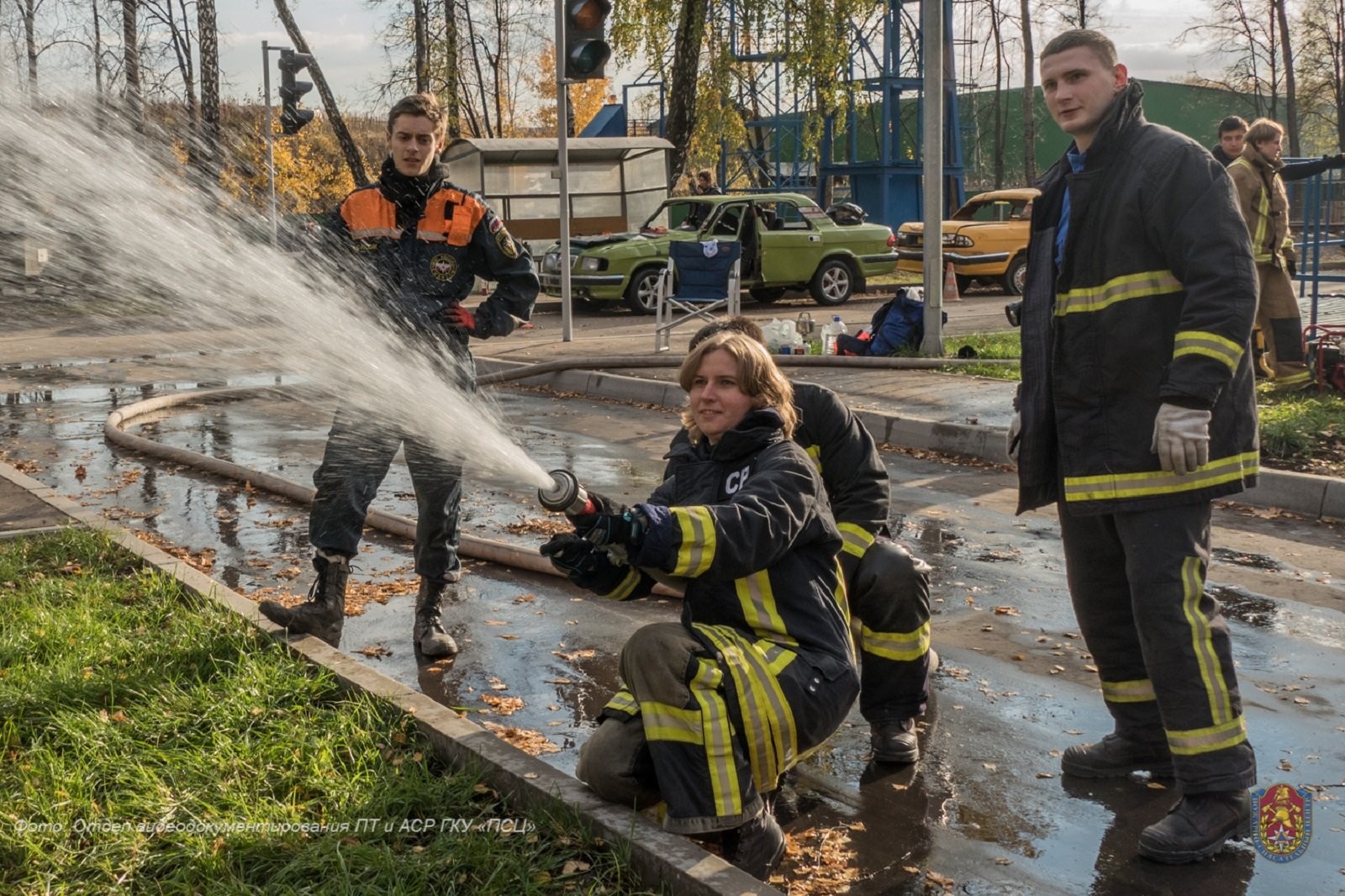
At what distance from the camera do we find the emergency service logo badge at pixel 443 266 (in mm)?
5594

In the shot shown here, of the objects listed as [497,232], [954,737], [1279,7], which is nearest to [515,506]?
[497,232]

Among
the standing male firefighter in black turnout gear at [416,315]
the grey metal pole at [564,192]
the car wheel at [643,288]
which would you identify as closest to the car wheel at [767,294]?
the car wheel at [643,288]

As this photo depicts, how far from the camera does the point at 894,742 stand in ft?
14.4

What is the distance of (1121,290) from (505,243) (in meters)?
2.70

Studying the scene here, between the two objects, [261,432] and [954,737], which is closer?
[954,737]

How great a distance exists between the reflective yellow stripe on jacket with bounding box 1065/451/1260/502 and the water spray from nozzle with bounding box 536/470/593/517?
1535 mm

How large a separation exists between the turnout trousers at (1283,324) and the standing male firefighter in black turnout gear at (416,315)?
781 centimetres

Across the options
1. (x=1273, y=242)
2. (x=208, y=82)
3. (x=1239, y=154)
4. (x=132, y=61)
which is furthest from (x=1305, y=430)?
(x=132, y=61)

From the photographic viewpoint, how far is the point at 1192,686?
12.4 ft

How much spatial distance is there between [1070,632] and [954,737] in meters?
1.35

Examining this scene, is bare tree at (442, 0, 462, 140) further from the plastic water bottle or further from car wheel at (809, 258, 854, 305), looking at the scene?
the plastic water bottle

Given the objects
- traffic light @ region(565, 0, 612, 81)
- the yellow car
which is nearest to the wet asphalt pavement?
traffic light @ region(565, 0, 612, 81)

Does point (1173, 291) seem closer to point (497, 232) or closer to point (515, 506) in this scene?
point (497, 232)

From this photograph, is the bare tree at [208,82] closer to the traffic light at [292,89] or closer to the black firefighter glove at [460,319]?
the traffic light at [292,89]
